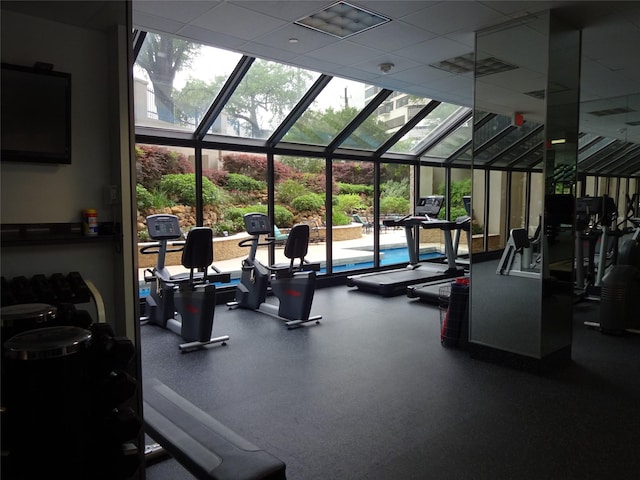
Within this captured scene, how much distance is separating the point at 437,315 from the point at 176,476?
13.7 feet

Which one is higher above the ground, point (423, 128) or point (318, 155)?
point (423, 128)

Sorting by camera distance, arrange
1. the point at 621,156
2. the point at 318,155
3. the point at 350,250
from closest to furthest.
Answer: the point at 318,155
the point at 621,156
the point at 350,250

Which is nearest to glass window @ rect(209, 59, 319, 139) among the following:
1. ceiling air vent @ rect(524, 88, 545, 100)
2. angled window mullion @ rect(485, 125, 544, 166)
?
angled window mullion @ rect(485, 125, 544, 166)

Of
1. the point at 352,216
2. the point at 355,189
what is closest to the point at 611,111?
the point at 355,189

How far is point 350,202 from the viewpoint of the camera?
995 centimetres

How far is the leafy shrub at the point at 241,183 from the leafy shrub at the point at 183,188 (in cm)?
28

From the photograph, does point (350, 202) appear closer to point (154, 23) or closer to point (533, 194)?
point (533, 194)

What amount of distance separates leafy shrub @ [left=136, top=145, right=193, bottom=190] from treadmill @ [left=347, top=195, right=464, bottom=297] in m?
3.34

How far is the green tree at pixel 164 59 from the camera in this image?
4.92m

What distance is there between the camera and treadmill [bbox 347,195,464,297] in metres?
7.25

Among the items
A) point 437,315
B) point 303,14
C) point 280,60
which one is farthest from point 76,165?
point 437,315

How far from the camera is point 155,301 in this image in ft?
18.0

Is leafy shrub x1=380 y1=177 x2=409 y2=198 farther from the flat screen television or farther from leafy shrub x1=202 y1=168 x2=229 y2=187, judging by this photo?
the flat screen television

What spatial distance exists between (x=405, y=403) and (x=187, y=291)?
101 inches
